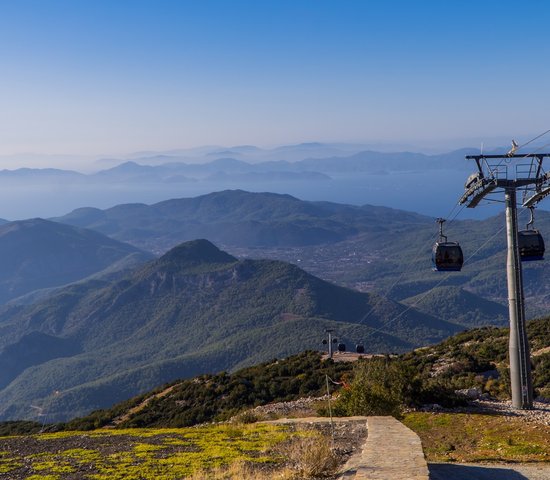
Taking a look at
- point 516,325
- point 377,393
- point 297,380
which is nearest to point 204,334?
point 297,380

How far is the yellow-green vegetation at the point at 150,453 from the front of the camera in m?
13.6

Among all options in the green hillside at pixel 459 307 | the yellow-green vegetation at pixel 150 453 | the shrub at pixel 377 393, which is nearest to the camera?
the yellow-green vegetation at pixel 150 453

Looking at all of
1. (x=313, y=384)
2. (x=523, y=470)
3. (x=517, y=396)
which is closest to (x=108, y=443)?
(x=523, y=470)

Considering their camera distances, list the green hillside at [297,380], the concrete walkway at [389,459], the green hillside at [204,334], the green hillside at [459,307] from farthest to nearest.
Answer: the green hillside at [459,307]
the green hillside at [204,334]
the green hillside at [297,380]
the concrete walkway at [389,459]

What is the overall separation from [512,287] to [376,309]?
142311 mm

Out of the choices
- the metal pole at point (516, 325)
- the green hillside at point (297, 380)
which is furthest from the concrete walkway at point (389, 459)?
the green hillside at point (297, 380)

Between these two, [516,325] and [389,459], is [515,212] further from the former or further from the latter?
[389,459]

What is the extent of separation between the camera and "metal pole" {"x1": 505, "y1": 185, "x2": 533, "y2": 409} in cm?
2122

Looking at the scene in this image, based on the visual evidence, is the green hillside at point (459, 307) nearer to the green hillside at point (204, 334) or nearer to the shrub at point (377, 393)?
the green hillside at point (204, 334)

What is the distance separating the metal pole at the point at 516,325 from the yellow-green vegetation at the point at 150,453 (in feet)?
28.2

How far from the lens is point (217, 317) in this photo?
574 ft

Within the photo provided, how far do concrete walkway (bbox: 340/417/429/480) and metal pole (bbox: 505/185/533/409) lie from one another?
871 centimetres

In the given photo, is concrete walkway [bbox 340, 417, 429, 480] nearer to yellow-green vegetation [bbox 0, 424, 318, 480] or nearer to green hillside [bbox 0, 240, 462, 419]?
yellow-green vegetation [bbox 0, 424, 318, 480]

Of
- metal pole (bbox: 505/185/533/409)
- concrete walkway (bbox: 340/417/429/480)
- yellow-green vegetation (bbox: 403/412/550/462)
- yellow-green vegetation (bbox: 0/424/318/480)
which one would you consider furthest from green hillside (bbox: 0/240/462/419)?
concrete walkway (bbox: 340/417/429/480)
